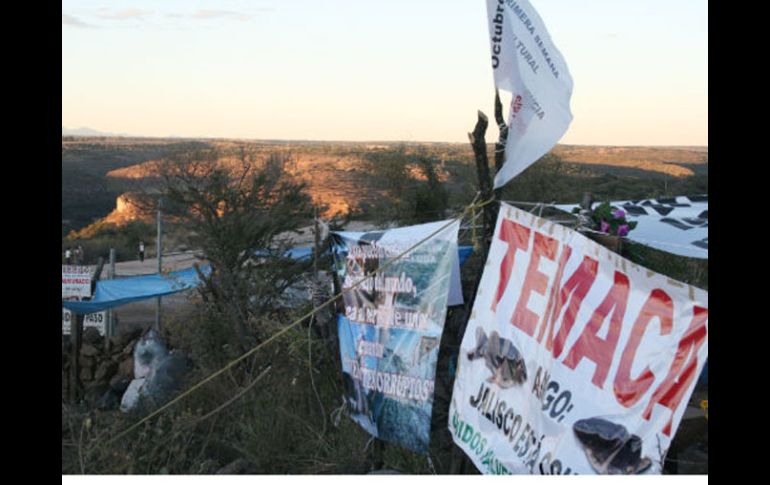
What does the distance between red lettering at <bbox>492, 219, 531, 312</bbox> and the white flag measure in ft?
1.21

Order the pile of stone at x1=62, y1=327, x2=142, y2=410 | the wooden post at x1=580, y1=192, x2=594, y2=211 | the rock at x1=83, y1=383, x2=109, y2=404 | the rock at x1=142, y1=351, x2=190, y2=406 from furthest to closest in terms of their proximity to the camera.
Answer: the pile of stone at x1=62, y1=327, x2=142, y2=410 → the rock at x1=83, y1=383, x2=109, y2=404 → the rock at x1=142, y1=351, x2=190, y2=406 → the wooden post at x1=580, y1=192, x2=594, y2=211

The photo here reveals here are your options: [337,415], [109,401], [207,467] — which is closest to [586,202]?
[337,415]

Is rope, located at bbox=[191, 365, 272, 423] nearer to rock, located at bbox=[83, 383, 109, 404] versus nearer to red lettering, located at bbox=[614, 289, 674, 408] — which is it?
red lettering, located at bbox=[614, 289, 674, 408]

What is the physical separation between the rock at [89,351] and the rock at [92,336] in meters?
0.22

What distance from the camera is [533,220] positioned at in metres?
6.25

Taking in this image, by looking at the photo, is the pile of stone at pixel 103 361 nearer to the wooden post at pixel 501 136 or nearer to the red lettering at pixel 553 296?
the wooden post at pixel 501 136

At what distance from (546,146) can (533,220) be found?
59cm

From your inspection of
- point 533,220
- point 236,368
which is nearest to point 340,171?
point 236,368

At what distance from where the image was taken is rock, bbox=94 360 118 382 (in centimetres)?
1730

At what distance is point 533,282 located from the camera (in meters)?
6.17

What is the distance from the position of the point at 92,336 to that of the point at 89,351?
57cm

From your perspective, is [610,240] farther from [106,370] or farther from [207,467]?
[106,370]

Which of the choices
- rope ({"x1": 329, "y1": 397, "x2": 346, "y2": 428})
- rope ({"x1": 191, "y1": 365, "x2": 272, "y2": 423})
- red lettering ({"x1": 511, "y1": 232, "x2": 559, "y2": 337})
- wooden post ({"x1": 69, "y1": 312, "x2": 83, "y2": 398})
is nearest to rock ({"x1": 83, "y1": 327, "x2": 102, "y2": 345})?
wooden post ({"x1": 69, "y1": 312, "x2": 83, "y2": 398})
